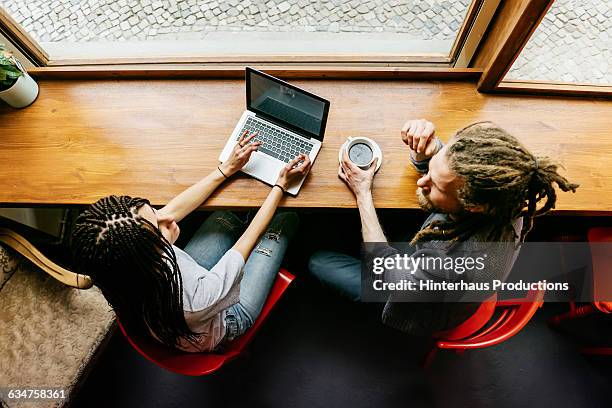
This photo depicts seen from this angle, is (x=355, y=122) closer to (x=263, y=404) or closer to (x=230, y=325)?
(x=230, y=325)

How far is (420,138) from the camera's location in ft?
4.78

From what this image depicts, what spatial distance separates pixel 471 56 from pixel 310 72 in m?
0.62

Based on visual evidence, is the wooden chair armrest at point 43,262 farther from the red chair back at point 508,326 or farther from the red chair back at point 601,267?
the red chair back at point 601,267

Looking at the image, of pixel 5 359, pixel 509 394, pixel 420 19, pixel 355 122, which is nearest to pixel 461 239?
pixel 355 122

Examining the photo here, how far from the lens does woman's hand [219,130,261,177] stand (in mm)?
1519

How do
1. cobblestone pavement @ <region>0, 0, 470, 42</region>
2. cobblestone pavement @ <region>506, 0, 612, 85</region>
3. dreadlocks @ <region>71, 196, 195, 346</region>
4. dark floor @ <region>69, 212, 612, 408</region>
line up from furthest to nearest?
dark floor @ <region>69, 212, 612, 408</region>
cobblestone pavement @ <region>0, 0, 470, 42</region>
cobblestone pavement @ <region>506, 0, 612, 85</region>
dreadlocks @ <region>71, 196, 195, 346</region>

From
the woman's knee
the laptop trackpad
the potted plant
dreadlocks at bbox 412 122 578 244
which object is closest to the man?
dreadlocks at bbox 412 122 578 244

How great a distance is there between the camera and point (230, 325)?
4.80ft

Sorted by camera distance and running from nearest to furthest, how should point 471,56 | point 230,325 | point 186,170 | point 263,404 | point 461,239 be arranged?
1. point 461,239
2. point 230,325
3. point 186,170
4. point 471,56
5. point 263,404

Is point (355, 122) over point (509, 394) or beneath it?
over

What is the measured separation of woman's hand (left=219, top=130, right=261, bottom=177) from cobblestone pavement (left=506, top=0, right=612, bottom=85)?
1026 mm

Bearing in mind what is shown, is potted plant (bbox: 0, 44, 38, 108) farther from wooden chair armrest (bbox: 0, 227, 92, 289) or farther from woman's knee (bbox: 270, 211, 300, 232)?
woman's knee (bbox: 270, 211, 300, 232)

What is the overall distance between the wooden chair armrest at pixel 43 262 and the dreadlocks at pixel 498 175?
128 cm

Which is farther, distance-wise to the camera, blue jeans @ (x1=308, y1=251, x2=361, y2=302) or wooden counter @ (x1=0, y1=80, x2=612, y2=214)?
blue jeans @ (x1=308, y1=251, x2=361, y2=302)
